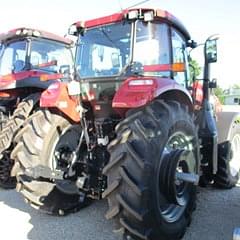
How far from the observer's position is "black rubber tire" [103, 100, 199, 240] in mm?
3373

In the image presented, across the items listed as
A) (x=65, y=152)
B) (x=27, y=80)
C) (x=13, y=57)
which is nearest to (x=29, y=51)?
(x=13, y=57)

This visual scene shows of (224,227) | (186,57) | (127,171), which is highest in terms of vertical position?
(186,57)

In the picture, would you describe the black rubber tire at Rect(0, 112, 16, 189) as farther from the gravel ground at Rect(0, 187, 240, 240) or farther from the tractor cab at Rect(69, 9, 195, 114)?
the tractor cab at Rect(69, 9, 195, 114)

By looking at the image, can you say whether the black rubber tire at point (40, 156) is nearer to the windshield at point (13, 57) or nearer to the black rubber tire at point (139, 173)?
the black rubber tire at point (139, 173)

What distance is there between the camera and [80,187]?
399cm

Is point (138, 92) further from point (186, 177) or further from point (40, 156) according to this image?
point (40, 156)

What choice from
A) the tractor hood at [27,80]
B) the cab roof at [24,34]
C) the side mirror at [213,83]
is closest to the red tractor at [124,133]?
the side mirror at [213,83]

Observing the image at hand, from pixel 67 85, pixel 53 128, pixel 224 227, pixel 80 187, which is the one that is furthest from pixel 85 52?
pixel 224 227

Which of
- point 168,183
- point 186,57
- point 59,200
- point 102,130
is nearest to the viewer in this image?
point 168,183

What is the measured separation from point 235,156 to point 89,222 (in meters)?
2.96

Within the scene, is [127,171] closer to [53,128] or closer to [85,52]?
[53,128]

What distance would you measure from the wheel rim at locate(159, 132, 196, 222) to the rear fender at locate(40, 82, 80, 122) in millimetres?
1242

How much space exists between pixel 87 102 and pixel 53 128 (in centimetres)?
50

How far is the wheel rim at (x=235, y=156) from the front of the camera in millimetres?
5934
